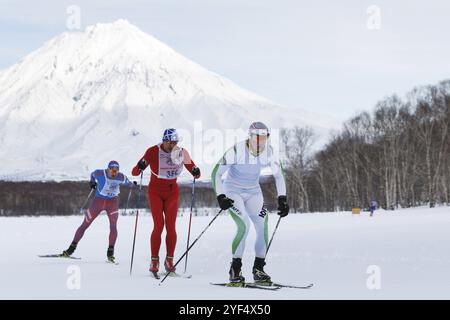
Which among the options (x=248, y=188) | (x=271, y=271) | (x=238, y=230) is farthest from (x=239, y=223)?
(x=271, y=271)

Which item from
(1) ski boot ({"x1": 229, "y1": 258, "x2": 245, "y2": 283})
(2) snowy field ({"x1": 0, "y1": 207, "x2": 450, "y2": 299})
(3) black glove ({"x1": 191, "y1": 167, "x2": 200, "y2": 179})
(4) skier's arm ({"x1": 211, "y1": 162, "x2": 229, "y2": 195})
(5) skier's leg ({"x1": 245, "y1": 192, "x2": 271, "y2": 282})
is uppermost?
(3) black glove ({"x1": 191, "y1": 167, "x2": 200, "y2": 179})

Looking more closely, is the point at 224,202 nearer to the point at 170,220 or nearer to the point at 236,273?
the point at 236,273

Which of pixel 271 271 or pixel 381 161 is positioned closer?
pixel 271 271

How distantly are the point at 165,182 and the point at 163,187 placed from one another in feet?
0.25

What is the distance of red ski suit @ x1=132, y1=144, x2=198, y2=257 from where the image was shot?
925 centimetres

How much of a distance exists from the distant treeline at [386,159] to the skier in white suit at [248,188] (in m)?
38.5

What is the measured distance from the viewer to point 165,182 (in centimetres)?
934

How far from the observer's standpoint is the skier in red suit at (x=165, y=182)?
30.3 feet

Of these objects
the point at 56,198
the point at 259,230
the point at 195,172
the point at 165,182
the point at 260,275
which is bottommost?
the point at 260,275

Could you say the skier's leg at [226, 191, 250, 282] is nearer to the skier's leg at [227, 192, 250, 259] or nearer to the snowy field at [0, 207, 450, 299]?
the skier's leg at [227, 192, 250, 259]

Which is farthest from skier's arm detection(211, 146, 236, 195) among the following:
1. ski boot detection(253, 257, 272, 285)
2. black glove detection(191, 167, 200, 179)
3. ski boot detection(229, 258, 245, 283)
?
black glove detection(191, 167, 200, 179)

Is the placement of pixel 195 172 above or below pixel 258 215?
above
